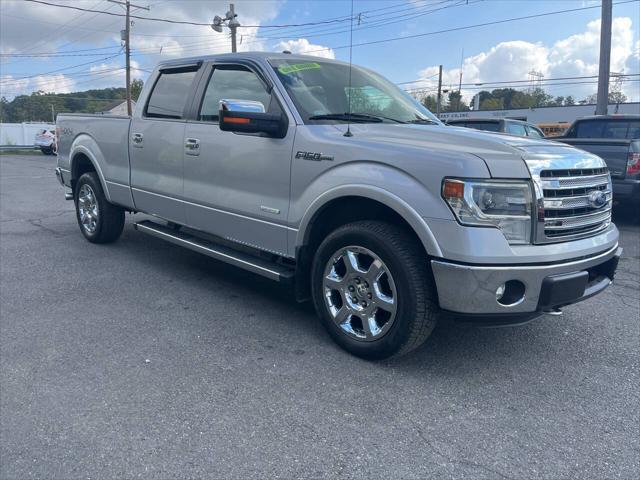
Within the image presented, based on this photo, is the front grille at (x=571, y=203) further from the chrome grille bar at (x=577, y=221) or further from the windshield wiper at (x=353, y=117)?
the windshield wiper at (x=353, y=117)

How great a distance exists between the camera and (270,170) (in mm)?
3922

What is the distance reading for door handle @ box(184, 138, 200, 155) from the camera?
4.54 metres

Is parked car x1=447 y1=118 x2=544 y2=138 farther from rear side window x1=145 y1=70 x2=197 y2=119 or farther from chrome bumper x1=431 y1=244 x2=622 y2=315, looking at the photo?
chrome bumper x1=431 y1=244 x2=622 y2=315

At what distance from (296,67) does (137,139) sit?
202 cm

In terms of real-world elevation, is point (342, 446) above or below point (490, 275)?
below

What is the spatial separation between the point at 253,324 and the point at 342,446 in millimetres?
1676

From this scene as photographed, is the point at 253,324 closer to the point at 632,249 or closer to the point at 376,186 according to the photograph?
the point at 376,186

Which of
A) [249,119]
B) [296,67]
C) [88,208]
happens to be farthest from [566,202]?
[88,208]

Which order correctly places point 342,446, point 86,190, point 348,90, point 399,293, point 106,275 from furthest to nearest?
point 86,190
point 106,275
point 348,90
point 399,293
point 342,446

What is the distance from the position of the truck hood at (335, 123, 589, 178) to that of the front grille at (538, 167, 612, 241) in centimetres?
12

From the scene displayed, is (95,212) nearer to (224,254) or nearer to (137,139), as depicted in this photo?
(137,139)

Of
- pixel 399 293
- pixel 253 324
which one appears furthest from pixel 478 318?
pixel 253 324

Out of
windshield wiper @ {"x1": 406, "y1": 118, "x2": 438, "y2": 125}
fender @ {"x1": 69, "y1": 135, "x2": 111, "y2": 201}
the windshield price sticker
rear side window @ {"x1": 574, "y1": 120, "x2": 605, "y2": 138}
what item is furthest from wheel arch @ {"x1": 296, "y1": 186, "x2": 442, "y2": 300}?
rear side window @ {"x1": 574, "y1": 120, "x2": 605, "y2": 138}

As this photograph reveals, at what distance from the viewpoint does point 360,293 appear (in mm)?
3418
